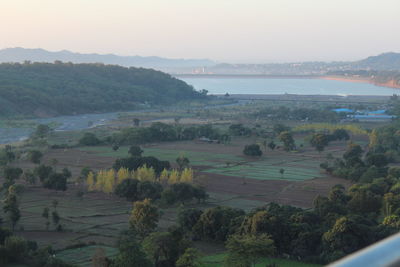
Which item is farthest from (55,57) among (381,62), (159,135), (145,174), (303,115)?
(145,174)

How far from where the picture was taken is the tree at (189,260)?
766 cm

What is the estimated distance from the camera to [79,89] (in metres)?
44.0

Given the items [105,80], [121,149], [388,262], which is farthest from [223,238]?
[105,80]

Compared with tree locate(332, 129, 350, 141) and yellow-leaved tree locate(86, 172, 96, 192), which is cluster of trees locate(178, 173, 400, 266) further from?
tree locate(332, 129, 350, 141)

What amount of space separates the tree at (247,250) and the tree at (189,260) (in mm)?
394

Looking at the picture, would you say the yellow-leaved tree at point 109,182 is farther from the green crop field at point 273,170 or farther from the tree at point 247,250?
the tree at point 247,250

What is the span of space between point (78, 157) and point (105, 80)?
3270 cm

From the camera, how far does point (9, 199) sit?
10.7 m

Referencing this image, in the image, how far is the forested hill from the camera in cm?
3762

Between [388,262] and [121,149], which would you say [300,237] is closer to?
[388,262]

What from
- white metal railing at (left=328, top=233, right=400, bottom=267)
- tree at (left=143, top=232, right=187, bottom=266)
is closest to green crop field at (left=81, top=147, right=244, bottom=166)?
tree at (left=143, top=232, right=187, bottom=266)

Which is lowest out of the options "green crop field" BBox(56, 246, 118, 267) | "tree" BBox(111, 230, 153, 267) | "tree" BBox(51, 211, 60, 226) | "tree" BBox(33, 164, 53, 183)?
"green crop field" BBox(56, 246, 118, 267)

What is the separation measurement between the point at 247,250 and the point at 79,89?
37757 millimetres

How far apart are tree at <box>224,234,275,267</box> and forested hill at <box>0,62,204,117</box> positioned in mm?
29169
